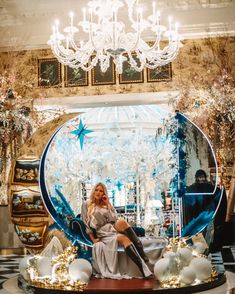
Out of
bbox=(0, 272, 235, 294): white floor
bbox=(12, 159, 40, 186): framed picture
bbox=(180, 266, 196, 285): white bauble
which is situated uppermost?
bbox=(12, 159, 40, 186): framed picture

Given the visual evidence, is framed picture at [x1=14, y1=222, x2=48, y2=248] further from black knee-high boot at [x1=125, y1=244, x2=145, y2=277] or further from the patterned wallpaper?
the patterned wallpaper

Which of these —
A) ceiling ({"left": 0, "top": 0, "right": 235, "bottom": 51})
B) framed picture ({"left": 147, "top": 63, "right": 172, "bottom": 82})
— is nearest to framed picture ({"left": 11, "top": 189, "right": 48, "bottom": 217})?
framed picture ({"left": 147, "top": 63, "right": 172, "bottom": 82})

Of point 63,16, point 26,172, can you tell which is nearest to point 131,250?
point 26,172

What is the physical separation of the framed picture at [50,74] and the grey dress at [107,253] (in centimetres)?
561

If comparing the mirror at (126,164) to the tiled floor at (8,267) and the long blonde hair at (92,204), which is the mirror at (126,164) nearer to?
the long blonde hair at (92,204)

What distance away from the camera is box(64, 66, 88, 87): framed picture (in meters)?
11.7

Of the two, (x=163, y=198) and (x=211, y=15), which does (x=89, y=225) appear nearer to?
(x=163, y=198)

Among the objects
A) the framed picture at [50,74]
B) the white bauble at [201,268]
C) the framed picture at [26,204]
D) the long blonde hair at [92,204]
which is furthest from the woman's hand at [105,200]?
the framed picture at [50,74]

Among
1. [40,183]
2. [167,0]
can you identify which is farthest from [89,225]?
[167,0]

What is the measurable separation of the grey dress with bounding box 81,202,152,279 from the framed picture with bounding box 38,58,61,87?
5610mm

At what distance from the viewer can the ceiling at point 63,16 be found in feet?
36.6

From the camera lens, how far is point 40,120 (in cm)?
1180

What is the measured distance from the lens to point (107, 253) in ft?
21.5

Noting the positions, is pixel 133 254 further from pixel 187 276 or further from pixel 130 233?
pixel 187 276
